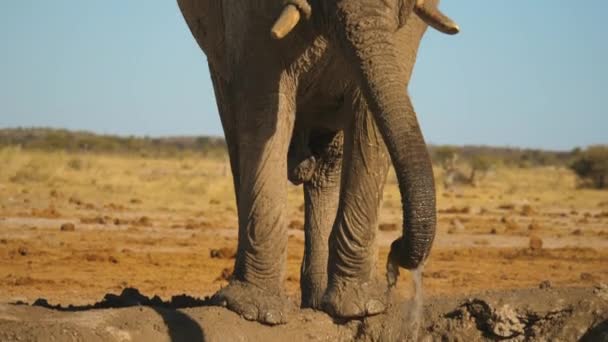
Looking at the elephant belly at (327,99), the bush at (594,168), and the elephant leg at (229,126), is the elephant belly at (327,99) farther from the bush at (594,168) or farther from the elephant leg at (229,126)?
the bush at (594,168)

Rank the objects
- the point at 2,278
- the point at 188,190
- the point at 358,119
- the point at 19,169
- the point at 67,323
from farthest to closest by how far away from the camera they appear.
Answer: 1. the point at 19,169
2. the point at 188,190
3. the point at 2,278
4. the point at 358,119
5. the point at 67,323

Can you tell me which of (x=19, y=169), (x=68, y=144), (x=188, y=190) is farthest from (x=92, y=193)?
(x=68, y=144)

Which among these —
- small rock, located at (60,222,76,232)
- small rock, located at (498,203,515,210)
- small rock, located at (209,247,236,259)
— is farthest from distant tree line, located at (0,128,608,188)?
small rock, located at (209,247,236,259)

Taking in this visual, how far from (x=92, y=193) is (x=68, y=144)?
38.5 metres

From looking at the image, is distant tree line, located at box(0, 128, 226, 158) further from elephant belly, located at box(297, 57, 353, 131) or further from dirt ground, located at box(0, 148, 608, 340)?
elephant belly, located at box(297, 57, 353, 131)

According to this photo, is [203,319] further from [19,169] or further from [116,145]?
[116,145]

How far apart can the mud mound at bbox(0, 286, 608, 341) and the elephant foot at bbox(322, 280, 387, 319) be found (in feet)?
0.23

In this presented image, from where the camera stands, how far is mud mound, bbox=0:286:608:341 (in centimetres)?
720

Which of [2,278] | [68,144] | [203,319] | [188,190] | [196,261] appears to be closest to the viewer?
[203,319]

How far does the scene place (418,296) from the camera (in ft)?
22.9

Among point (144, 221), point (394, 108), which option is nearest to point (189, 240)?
point (144, 221)

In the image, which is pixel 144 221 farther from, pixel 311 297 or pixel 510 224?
pixel 311 297

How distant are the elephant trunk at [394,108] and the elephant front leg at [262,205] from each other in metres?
0.97

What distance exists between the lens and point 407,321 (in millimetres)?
8094
